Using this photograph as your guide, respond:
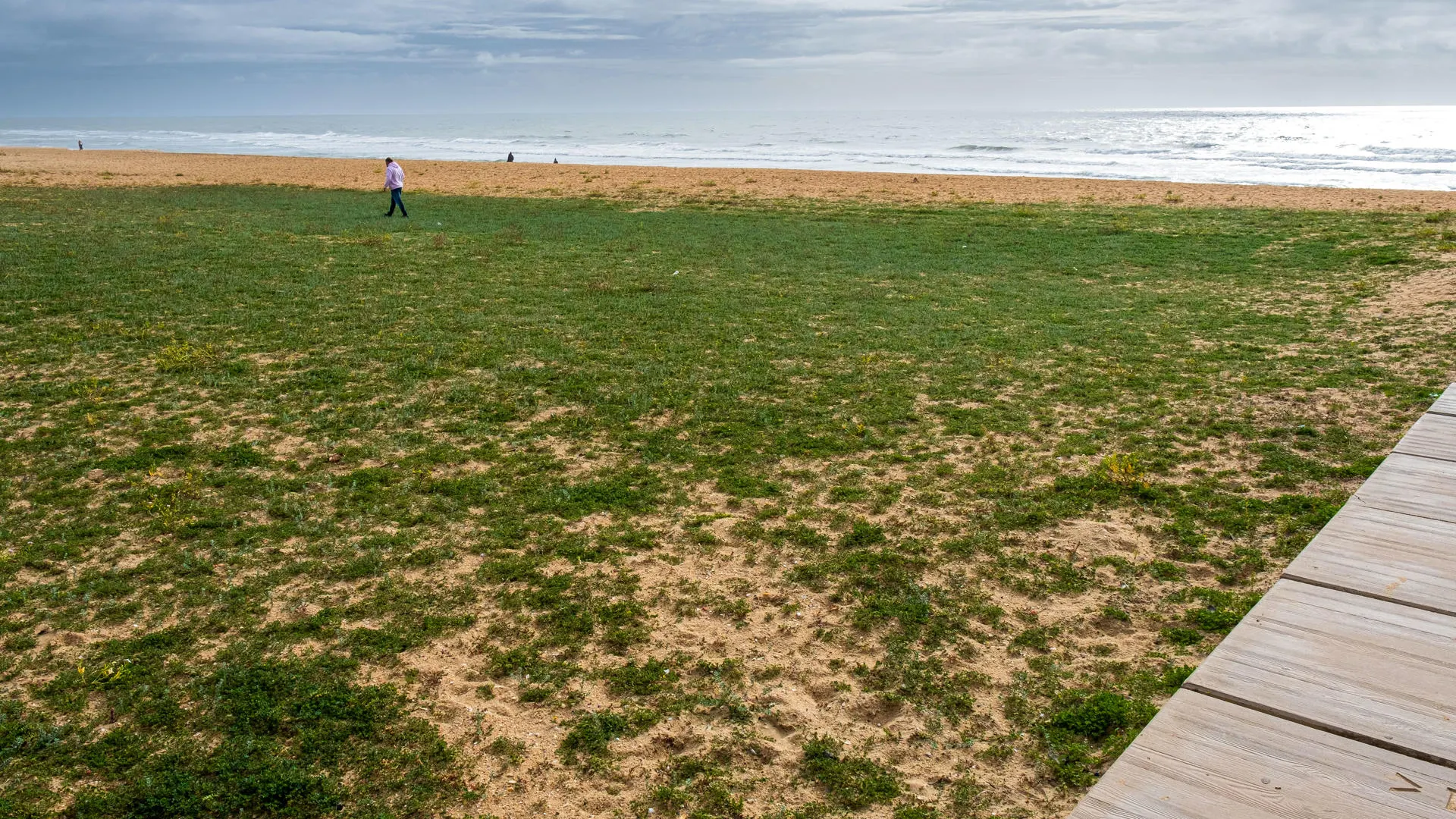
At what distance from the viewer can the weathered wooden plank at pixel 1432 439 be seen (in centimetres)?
397

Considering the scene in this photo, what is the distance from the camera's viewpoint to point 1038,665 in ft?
14.6

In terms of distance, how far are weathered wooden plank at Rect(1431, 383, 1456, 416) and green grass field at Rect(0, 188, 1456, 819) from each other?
126cm

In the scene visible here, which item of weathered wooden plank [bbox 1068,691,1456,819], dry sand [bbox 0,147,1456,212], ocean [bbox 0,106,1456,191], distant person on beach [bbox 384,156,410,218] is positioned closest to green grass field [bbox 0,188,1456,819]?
weathered wooden plank [bbox 1068,691,1456,819]

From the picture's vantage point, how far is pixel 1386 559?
3.16 metres

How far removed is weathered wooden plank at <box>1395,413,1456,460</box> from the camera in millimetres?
3973

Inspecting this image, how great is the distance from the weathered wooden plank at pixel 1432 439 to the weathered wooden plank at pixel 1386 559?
759 millimetres

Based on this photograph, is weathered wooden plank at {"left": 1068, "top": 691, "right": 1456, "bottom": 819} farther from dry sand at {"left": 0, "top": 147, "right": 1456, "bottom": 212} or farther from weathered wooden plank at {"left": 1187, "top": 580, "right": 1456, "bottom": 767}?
dry sand at {"left": 0, "top": 147, "right": 1456, "bottom": 212}

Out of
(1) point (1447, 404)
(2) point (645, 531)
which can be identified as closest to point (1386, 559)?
(1) point (1447, 404)

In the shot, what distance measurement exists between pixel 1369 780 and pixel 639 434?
6.00 metres

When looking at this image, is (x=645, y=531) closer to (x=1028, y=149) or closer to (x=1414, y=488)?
(x=1414, y=488)

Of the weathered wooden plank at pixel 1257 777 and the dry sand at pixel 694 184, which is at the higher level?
the dry sand at pixel 694 184

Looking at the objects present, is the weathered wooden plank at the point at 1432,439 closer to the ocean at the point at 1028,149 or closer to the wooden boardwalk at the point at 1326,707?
the wooden boardwalk at the point at 1326,707

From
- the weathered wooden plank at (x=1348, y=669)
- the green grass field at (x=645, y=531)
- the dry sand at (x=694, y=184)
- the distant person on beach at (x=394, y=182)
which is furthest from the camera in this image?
the dry sand at (x=694, y=184)

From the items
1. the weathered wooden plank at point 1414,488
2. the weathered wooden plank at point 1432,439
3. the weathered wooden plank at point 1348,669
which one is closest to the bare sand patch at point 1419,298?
the weathered wooden plank at point 1432,439
